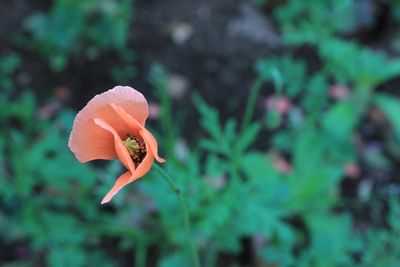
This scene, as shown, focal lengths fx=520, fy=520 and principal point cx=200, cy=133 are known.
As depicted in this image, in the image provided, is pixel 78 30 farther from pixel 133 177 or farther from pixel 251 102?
pixel 133 177

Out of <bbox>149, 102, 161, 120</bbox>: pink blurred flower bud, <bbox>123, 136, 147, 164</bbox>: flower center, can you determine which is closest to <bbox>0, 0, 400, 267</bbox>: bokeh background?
<bbox>149, 102, 161, 120</bbox>: pink blurred flower bud

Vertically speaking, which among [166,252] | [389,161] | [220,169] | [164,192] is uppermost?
[220,169]

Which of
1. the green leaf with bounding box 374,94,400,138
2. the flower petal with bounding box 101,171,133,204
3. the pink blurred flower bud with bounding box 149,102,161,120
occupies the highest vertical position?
A: the flower petal with bounding box 101,171,133,204

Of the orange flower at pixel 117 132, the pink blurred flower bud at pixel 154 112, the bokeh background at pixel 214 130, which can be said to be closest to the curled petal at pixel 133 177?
the orange flower at pixel 117 132

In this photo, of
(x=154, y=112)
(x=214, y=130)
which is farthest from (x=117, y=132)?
(x=154, y=112)

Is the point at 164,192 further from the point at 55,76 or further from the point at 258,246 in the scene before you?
the point at 55,76

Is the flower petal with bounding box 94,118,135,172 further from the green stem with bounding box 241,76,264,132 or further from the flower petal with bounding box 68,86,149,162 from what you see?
the green stem with bounding box 241,76,264,132

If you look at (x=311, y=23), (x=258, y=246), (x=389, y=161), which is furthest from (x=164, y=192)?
(x=311, y=23)
